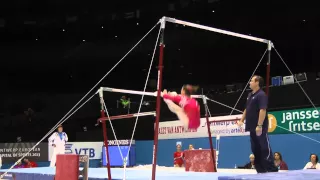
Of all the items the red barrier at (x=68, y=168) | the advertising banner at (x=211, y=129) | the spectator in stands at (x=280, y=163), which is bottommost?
the spectator in stands at (x=280, y=163)

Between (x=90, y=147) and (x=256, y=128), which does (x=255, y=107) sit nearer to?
(x=256, y=128)

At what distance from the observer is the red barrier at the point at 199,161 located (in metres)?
8.49

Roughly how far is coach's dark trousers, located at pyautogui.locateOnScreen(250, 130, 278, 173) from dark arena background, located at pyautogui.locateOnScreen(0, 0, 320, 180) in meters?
4.83

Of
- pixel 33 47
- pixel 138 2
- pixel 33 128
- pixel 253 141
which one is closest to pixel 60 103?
pixel 33 47

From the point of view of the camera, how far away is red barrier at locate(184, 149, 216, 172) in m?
8.49

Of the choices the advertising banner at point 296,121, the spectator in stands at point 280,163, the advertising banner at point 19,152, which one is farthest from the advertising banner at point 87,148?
the spectator in stands at point 280,163

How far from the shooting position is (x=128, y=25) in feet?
73.5

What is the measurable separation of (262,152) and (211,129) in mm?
8380

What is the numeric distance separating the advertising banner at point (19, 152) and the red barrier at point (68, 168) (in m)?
9.41

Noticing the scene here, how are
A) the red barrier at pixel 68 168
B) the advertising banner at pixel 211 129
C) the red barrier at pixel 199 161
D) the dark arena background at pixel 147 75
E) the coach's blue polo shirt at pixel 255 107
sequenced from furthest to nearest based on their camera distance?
the advertising banner at pixel 211 129 < the dark arena background at pixel 147 75 < the red barrier at pixel 199 161 < the red barrier at pixel 68 168 < the coach's blue polo shirt at pixel 255 107

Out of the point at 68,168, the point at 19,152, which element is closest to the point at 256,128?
the point at 68,168

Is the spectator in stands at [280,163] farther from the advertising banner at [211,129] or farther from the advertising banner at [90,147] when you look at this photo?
the advertising banner at [90,147]

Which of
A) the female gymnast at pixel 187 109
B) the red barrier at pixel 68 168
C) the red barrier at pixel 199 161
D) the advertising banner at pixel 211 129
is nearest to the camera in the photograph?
the red barrier at pixel 68 168

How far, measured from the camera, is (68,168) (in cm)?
678
